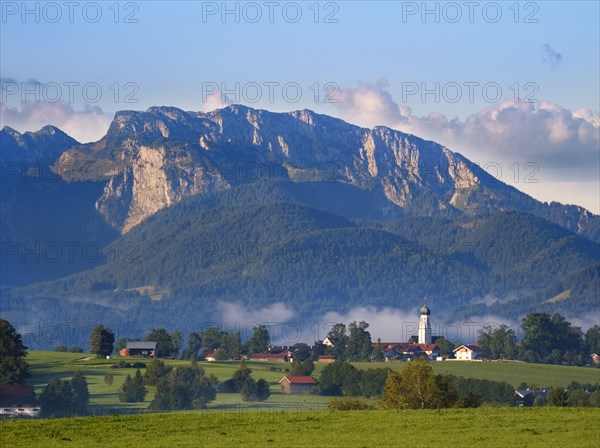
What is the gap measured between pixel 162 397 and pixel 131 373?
3270 cm

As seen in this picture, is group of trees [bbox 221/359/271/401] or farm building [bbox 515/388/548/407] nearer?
farm building [bbox 515/388/548/407]

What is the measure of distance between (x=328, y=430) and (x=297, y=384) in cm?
11636

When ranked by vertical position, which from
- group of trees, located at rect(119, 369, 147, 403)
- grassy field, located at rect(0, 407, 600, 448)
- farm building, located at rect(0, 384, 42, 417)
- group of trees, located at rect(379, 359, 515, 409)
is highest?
group of trees, located at rect(119, 369, 147, 403)

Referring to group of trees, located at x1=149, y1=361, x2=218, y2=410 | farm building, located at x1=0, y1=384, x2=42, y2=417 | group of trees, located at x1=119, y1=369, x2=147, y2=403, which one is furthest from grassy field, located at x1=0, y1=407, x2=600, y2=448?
group of trees, located at x1=119, y1=369, x2=147, y2=403

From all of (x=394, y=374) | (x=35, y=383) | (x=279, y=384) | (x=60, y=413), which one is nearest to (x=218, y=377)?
(x=279, y=384)

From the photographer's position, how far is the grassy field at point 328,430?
2746 inches

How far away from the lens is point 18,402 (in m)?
155

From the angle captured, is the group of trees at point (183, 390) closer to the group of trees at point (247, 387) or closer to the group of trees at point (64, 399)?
the group of trees at point (247, 387)

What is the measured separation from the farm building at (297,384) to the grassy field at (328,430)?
105 meters

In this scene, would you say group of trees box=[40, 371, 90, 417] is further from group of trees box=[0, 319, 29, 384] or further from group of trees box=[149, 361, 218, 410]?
group of trees box=[149, 361, 218, 410]

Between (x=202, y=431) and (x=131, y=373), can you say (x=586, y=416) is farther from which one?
(x=131, y=373)

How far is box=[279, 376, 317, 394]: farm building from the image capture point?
18662 centimetres

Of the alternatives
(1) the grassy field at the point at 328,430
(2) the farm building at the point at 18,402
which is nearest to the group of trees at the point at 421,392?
(1) the grassy field at the point at 328,430

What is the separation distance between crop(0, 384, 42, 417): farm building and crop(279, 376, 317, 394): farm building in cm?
3637
